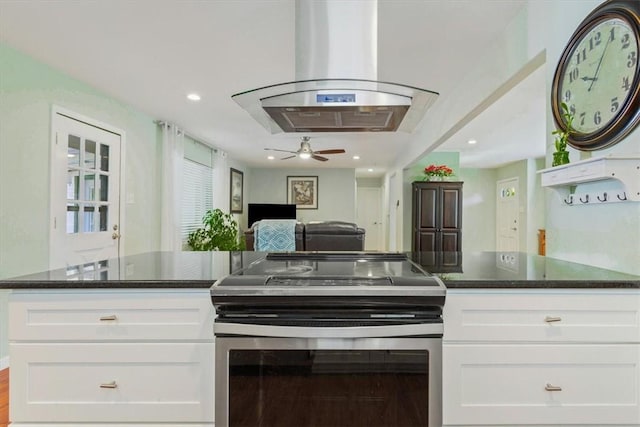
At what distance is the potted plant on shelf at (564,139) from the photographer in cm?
167

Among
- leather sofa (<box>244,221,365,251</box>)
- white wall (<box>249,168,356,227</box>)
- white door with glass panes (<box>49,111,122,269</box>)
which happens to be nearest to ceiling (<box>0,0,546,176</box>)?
white door with glass panes (<box>49,111,122,269</box>)

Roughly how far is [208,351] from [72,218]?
2741mm

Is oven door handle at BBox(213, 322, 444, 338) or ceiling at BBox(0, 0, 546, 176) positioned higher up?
ceiling at BBox(0, 0, 546, 176)

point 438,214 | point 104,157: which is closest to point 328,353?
point 104,157

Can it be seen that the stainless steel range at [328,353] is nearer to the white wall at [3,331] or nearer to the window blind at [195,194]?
the white wall at [3,331]

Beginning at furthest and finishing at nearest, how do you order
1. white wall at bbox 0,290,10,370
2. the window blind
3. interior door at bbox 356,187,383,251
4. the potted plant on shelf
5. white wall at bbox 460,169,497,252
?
interior door at bbox 356,187,383,251 → white wall at bbox 460,169,497,252 → the window blind → white wall at bbox 0,290,10,370 → the potted plant on shelf

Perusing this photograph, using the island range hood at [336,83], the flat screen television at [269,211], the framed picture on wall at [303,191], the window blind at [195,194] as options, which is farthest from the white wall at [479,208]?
the island range hood at [336,83]

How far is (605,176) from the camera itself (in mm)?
1342

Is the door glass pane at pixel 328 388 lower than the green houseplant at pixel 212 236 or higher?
lower

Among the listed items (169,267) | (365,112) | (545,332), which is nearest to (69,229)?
(169,267)

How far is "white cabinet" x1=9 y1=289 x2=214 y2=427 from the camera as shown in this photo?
1.33 metres

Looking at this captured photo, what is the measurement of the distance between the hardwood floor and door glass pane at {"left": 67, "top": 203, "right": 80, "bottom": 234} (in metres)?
1.21

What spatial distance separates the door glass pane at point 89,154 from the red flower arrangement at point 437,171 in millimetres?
5086

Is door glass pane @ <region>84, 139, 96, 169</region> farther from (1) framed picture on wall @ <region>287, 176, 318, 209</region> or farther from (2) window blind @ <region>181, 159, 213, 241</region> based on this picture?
(1) framed picture on wall @ <region>287, 176, 318, 209</region>
